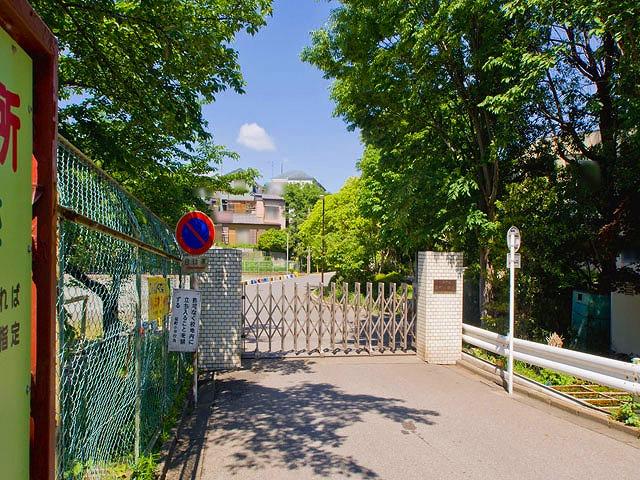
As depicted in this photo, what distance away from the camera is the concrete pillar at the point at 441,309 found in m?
10.1

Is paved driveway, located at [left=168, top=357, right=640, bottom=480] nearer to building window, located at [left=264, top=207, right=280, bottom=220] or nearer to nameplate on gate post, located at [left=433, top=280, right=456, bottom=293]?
nameplate on gate post, located at [left=433, top=280, right=456, bottom=293]

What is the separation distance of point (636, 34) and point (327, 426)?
7.68 meters

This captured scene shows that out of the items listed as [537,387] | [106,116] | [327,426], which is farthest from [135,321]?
[537,387]

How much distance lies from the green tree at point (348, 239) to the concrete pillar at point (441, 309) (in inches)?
432

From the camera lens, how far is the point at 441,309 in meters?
10.2

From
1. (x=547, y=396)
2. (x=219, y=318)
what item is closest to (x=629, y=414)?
(x=547, y=396)

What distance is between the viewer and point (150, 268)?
516 centimetres

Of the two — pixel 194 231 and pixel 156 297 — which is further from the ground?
pixel 194 231

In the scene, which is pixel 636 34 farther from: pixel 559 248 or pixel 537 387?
pixel 537 387

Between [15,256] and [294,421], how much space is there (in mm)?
5708

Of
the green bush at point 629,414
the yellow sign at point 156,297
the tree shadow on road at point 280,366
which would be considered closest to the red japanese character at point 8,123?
the yellow sign at point 156,297

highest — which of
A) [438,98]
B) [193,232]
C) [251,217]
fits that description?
[251,217]

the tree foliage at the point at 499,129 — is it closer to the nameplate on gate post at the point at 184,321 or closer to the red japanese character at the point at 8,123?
the nameplate on gate post at the point at 184,321

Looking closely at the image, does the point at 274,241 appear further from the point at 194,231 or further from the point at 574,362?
the point at 574,362
